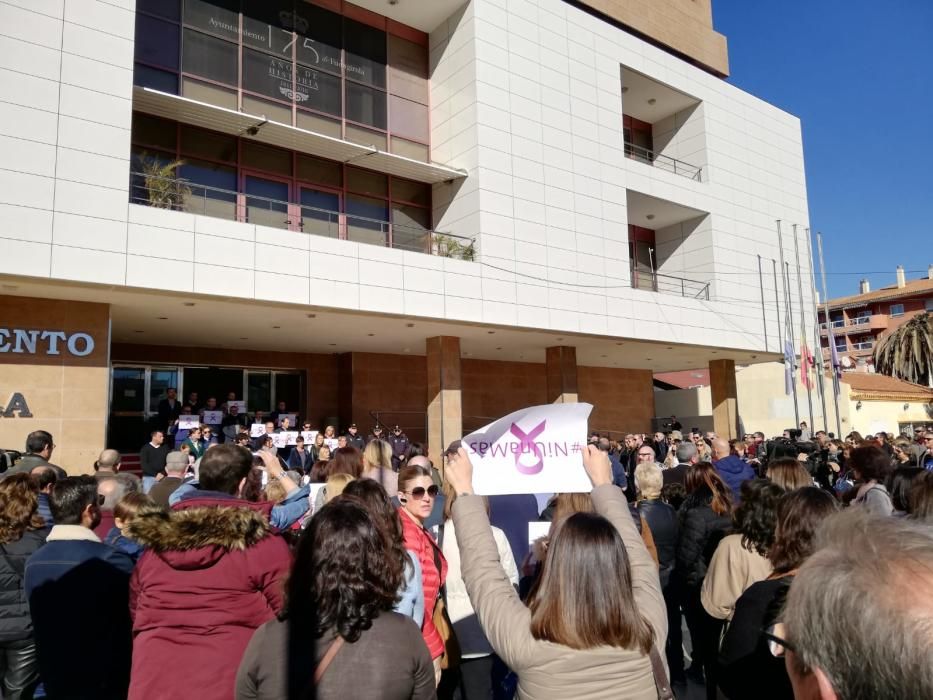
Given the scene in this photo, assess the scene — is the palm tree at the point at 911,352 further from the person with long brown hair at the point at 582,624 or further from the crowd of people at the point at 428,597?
the person with long brown hair at the point at 582,624

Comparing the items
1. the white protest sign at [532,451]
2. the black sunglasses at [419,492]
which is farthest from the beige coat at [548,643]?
the white protest sign at [532,451]

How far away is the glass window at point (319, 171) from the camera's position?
65.1 feet

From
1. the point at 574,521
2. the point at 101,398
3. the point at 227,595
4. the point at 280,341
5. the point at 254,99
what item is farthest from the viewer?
the point at 280,341

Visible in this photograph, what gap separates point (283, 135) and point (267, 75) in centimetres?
202

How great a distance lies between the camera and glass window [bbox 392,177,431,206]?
21.6 metres

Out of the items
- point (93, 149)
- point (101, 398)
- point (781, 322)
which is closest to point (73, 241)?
point (93, 149)

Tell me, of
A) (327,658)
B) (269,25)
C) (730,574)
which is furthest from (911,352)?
(327,658)

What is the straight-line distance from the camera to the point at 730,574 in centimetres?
390

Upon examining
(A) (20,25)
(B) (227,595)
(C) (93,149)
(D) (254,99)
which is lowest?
(B) (227,595)

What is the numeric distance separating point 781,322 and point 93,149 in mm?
25201

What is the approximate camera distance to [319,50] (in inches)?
784

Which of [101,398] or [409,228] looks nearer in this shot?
[101,398]

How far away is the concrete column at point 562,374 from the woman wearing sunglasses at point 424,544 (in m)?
19.6

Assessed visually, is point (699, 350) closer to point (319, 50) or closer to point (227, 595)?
point (319, 50)
